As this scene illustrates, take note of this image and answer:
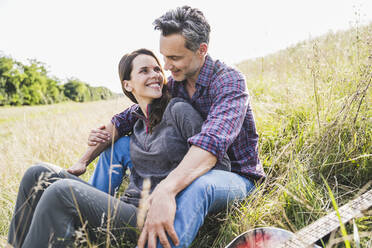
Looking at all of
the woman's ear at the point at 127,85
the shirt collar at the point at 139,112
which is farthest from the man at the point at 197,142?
the woman's ear at the point at 127,85

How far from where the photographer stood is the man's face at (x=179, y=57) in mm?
2289

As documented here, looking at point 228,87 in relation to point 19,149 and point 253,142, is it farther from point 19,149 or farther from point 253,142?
point 19,149

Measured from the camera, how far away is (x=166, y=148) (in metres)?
2.03

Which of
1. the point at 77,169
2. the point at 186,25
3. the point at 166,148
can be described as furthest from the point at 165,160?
the point at 186,25

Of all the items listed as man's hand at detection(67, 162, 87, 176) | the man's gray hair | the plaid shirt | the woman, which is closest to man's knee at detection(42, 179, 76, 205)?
the woman

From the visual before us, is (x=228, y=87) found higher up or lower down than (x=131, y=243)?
higher up

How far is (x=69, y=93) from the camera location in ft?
167

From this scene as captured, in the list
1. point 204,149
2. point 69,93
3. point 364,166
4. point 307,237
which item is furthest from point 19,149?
point 69,93

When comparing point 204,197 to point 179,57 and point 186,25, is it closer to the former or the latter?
point 179,57

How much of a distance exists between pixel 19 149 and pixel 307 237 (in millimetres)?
4062

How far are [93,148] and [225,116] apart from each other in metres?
1.37

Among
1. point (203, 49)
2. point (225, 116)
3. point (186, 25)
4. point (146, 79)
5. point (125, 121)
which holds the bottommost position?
point (125, 121)

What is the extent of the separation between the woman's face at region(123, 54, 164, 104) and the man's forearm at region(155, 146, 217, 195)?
0.92 m

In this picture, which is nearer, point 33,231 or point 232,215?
point 33,231
